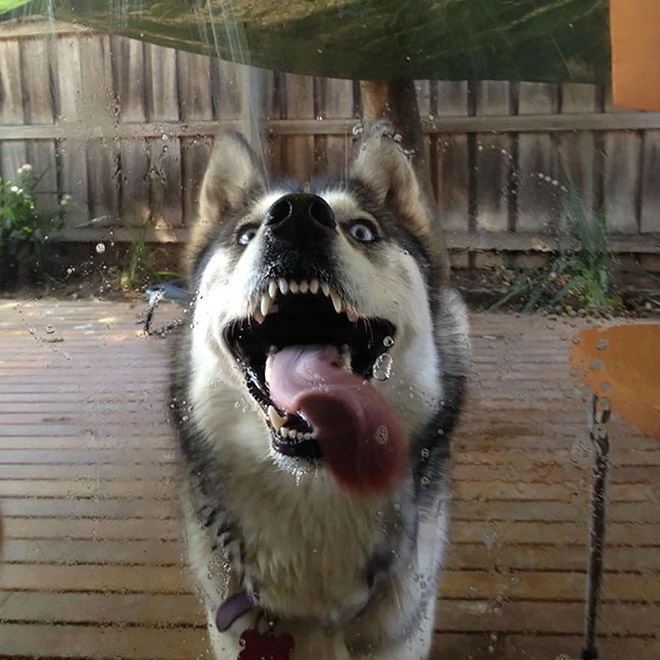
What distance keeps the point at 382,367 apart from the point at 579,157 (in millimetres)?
448

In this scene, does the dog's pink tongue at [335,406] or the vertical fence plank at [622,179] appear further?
the vertical fence plank at [622,179]

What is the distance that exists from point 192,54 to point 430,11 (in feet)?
1.21

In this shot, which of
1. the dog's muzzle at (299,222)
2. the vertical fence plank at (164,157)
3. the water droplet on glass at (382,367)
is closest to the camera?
the dog's muzzle at (299,222)

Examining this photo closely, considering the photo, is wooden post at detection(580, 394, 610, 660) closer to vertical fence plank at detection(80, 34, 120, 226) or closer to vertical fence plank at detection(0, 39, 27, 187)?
vertical fence plank at detection(80, 34, 120, 226)

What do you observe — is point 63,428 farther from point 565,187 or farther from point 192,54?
point 565,187

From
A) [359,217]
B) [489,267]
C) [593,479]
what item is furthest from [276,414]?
[593,479]

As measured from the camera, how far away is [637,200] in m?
1.07

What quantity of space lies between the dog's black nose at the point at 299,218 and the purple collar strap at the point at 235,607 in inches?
23.7

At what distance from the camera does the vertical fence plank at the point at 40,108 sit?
1.16m

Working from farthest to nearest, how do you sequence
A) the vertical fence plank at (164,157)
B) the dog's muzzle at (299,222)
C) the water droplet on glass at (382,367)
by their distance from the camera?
the vertical fence plank at (164,157)
the water droplet on glass at (382,367)
the dog's muzzle at (299,222)

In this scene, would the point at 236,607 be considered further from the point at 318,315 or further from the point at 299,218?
the point at 299,218

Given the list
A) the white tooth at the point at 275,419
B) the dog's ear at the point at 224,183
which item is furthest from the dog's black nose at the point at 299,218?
the white tooth at the point at 275,419

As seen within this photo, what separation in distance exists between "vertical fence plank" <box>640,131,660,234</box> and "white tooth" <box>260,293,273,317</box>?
22.8 inches

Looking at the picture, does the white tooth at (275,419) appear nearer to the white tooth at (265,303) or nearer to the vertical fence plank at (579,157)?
the white tooth at (265,303)
